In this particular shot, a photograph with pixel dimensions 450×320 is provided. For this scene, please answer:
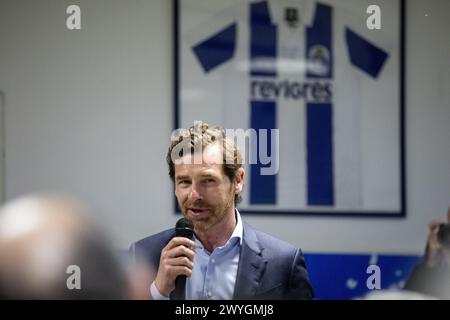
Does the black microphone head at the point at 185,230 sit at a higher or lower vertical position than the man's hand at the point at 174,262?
higher

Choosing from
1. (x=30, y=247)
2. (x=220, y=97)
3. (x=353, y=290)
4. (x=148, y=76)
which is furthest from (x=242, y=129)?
(x=30, y=247)

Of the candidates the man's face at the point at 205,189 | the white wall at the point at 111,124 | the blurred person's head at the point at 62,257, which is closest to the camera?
the blurred person's head at the point at 62,257

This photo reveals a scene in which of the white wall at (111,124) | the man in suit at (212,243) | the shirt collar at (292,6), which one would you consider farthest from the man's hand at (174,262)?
the shirt collar at (292,6)

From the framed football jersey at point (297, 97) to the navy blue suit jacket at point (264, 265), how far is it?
0.15m

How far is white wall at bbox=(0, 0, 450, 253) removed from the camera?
3447 mm

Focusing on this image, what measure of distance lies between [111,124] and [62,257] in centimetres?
57

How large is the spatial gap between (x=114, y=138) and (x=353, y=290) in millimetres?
1158

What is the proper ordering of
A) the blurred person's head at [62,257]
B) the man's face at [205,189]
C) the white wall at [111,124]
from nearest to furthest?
the blurred person's head at [62,257], the man's face at [205,189], the white wall at [111,124]

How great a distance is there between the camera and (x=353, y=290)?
11.5 feet

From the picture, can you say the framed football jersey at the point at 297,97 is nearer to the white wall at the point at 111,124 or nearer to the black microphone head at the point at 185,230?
the white wall at the point at 111,124

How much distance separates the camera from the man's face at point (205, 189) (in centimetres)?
334

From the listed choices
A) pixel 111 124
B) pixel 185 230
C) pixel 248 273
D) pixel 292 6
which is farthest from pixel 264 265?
pixel 292 6

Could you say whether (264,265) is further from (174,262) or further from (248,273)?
(174,262)

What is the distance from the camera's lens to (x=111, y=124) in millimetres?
3471
